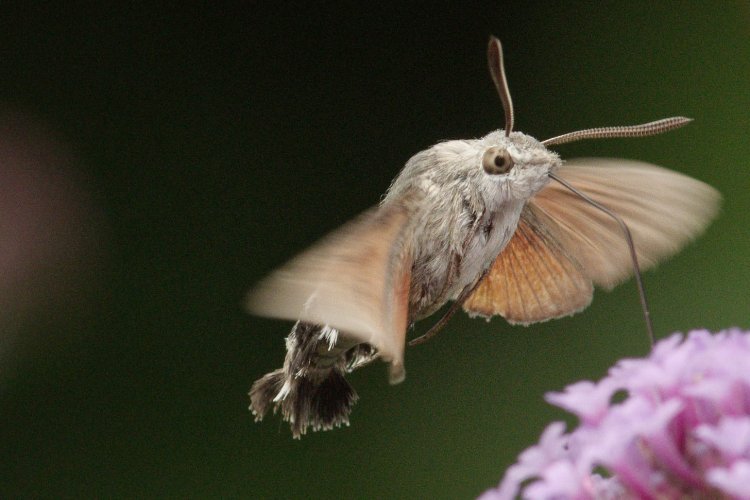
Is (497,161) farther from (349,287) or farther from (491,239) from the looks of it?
(349,287)

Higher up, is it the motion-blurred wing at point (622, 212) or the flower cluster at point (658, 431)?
the motion-blurred wing at point (622, 212)

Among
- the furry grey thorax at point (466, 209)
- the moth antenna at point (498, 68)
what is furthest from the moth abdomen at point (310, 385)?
the moth antenna at point (498, 68)

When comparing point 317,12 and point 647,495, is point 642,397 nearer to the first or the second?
point 647,495

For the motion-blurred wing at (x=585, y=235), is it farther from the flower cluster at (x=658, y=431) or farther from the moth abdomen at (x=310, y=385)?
the flower cluster at (x=658, y=431)

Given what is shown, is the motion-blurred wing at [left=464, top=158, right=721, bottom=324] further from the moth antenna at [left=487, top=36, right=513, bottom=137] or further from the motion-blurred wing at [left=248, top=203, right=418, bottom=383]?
the motion-blurred wing at [left=248, top=203, right=418, bottom=383]

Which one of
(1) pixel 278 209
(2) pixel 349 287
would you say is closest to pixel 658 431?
(2) pixel 349 287

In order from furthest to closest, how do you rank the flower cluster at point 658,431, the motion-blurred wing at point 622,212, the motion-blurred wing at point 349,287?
the motion-blurred wing at point 622,212 < the motion-blurred wing at point 349,287 < the flower cluster at point 658,431
